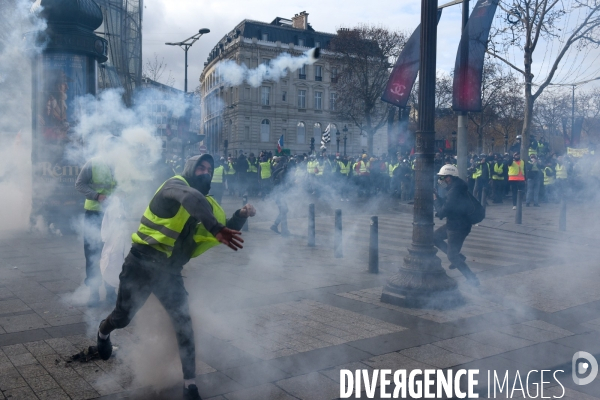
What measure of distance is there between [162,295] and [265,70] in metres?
11.9

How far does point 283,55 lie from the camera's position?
49.2 feet

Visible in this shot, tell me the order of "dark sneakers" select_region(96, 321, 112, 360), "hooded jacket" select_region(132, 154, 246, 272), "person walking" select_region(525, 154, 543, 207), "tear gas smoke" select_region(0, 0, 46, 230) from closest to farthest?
"hooded jacket" select_region(132, 154, 246, 272), "dark sneakers" select_region(96, 321, 112, 360), "tear gas smoke" select_region(0, 0, 46, 230), "person walking" select_region(525, 154, 543, 207)

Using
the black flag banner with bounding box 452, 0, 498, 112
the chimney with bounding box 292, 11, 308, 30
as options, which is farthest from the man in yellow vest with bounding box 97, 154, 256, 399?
the chimney with bounding box 292, 11, 308, 30

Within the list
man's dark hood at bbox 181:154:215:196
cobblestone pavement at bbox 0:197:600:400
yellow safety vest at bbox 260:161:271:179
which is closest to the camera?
man's dark hood at bbox 181:154:215:196

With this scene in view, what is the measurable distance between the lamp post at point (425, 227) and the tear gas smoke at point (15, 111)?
861cm

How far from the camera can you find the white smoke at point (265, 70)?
14742 millimetres

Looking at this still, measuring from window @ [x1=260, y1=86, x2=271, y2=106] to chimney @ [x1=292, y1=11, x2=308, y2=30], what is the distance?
103 inches

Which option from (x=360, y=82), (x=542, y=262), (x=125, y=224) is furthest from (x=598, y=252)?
(x=360, y=82)

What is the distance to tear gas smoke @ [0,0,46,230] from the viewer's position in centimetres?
1277

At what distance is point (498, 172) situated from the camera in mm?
20641

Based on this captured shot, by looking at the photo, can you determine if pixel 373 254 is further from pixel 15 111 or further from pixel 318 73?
pixel 318 73

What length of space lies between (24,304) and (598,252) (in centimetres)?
965

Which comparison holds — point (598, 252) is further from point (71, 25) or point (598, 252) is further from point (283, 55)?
point (71, 25)

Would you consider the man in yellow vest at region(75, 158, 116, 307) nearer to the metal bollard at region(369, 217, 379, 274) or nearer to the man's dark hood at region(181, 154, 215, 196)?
the man's dark hood at region(181, 154, 215, 196)
